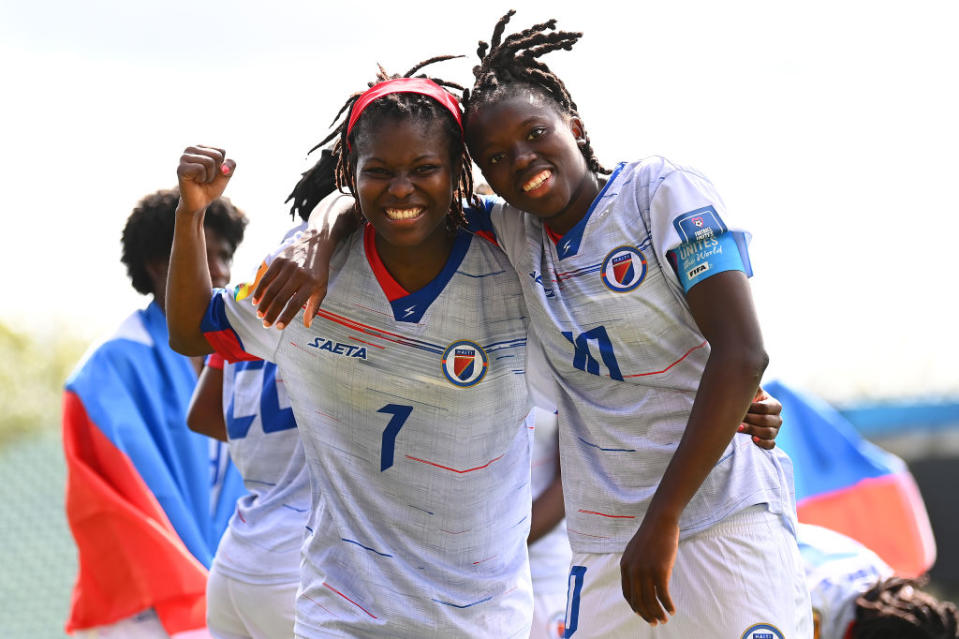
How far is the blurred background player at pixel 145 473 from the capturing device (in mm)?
3805

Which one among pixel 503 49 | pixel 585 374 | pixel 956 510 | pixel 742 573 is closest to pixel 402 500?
pixel 585 374

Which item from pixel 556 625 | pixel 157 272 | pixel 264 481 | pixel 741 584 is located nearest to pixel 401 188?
pixel 741 584

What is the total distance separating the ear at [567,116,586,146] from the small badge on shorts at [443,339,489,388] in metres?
0.56

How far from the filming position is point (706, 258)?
2072 mm

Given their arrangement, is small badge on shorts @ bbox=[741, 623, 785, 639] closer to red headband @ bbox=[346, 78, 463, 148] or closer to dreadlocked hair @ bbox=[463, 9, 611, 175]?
dreadlocked hair @ bbox=[463, 9, 611, 175]

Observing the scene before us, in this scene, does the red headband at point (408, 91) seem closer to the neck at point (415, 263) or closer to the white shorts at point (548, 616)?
the neck at point (415, 263)

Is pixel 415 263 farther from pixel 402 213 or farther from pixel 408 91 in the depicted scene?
pixel 408 91

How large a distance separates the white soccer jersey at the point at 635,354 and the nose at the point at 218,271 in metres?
2.05

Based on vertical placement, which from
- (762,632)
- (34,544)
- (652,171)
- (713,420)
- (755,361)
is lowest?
(34,544)

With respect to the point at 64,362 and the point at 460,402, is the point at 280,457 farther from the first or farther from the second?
the point at 64,362

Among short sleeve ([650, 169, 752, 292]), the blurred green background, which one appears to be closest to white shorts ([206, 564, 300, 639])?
short sleeve ([650, 169, 752, 292])

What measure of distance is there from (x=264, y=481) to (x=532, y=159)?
1473 mm

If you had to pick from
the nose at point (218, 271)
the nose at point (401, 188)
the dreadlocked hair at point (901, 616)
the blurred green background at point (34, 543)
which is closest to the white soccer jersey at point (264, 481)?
the nose at point (218, 271)

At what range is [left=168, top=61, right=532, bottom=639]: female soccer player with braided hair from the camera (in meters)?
2.41
